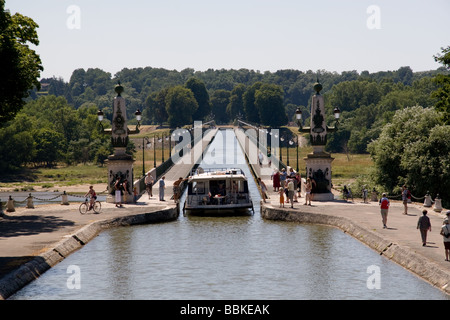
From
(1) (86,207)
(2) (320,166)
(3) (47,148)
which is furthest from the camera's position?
(3) (47,148)

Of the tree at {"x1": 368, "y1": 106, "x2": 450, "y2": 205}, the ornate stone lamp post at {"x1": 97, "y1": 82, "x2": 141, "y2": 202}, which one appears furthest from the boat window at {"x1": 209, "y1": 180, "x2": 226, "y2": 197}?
the tree at {"x1": 368, "y1": 106, "x2": 450, "y2": 205}

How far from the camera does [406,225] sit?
3253 cm

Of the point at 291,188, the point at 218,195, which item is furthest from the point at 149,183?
the point at 291,188

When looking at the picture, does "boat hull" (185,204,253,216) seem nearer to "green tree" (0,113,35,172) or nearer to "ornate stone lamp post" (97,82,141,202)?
"ornate stone lamp post" (97,82,141,202)

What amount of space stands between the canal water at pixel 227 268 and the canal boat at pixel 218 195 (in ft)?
16.3

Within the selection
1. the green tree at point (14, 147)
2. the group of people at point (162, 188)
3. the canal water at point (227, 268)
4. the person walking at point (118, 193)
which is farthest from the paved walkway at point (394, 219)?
the green tree at point (14, 147)

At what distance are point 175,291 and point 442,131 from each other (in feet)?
104

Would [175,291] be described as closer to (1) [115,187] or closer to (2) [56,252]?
(2) [56,252]

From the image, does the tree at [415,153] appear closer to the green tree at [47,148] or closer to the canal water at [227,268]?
the canal water at [227,268]

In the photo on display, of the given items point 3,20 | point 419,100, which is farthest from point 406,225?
point 419,100

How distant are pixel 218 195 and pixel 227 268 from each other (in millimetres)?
15583

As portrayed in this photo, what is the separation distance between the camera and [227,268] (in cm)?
2623

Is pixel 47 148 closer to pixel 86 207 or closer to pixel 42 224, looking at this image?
pixel 86 207
